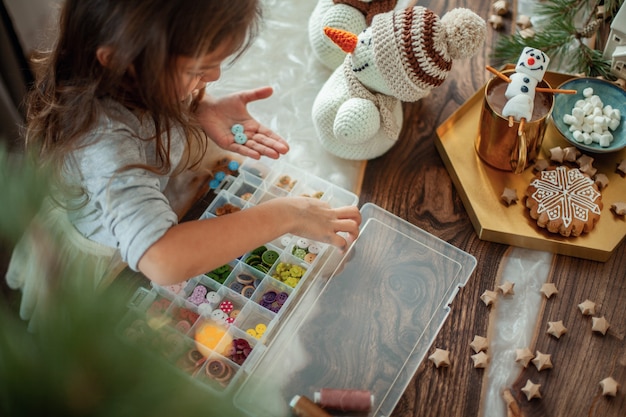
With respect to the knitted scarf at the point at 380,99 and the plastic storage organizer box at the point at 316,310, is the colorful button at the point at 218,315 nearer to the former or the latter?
the plastic storage organizer box at the point at 316,310

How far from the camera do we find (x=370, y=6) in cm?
87

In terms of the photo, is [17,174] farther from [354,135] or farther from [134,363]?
[354,135]

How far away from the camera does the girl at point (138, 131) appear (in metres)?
0.58

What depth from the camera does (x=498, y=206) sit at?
80 centimetres

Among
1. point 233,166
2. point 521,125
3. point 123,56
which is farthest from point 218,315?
point 521,125

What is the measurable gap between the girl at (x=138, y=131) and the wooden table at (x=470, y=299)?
0.42 ft

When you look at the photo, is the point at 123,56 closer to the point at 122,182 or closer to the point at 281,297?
the point at 122,182

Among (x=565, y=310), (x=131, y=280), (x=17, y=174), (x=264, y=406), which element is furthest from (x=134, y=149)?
(x=565, y=310)

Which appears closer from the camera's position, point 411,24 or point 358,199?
point 411,24

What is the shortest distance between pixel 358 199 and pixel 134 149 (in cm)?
32

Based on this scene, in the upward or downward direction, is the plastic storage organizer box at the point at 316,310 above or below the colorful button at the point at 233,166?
below

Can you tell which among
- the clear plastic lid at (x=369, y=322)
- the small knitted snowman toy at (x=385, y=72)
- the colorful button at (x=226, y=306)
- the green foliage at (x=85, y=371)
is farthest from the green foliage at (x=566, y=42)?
the green foliage at (x=85, y=371)

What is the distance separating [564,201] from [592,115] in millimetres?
132

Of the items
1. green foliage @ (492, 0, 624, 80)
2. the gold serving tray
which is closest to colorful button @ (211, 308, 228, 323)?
the gold serving tray
